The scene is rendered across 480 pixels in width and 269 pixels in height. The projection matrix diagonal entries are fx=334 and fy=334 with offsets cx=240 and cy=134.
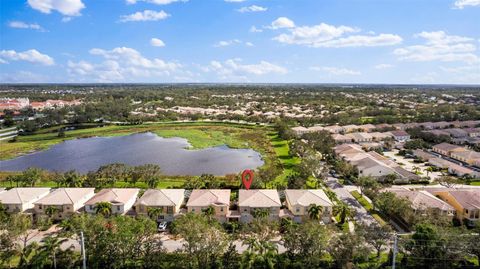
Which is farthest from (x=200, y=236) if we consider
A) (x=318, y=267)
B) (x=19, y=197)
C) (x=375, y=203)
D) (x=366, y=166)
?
(x=366, y=166)

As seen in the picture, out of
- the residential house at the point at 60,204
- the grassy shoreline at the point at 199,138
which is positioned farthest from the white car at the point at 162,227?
the grassy shoreline at the point at 199,138

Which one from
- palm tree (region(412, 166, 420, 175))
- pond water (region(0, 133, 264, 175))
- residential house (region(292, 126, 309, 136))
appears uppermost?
residential house (region(292, 126, 309, 136))

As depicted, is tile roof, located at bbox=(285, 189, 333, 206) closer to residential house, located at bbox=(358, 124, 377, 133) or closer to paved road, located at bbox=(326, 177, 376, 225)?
paved road, located at bbox=(326, 177, 376, 225)

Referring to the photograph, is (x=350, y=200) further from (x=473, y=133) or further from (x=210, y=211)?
(x=473, y=133)

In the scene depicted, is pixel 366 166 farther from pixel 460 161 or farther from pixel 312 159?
pixel 460 161

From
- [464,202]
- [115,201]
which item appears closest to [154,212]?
[115,201]

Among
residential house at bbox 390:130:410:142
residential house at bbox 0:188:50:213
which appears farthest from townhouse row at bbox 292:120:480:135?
residential house at bbox 0:188:50:213
